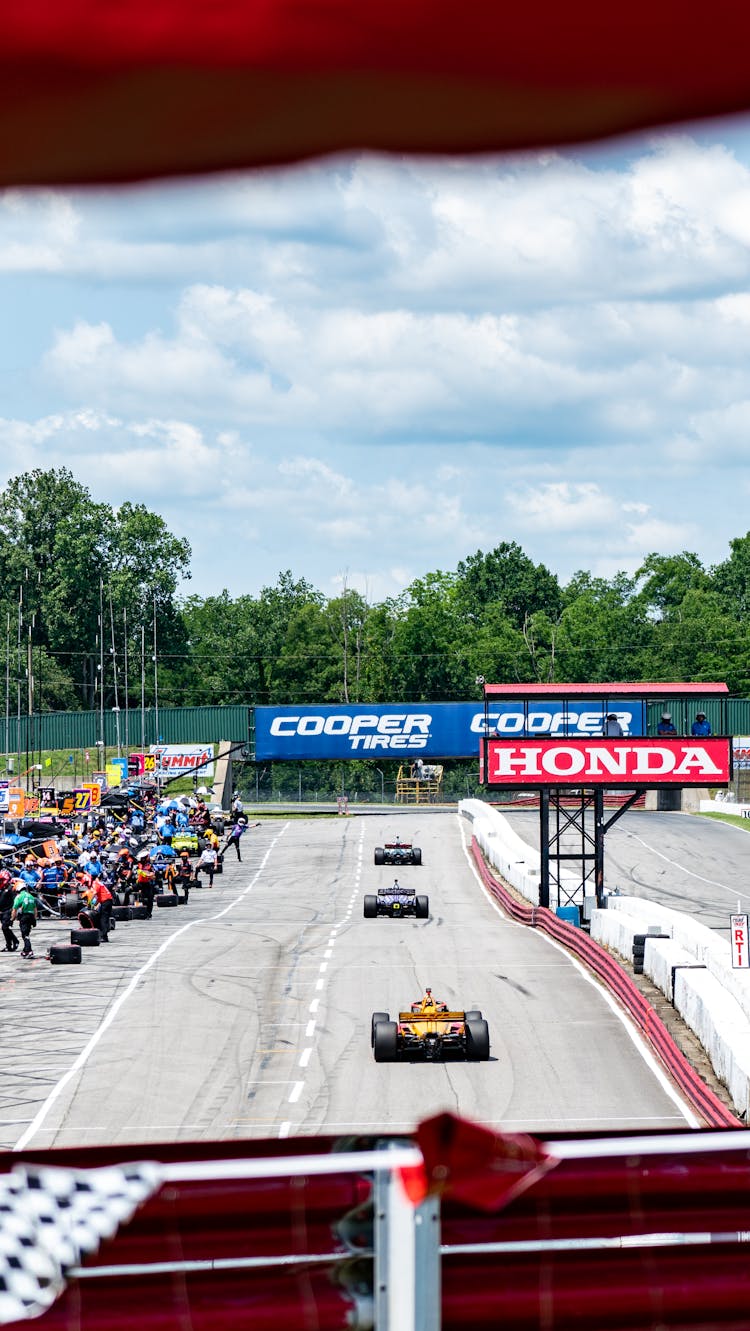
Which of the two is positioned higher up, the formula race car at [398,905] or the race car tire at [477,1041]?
the race car tire at [477,1041]

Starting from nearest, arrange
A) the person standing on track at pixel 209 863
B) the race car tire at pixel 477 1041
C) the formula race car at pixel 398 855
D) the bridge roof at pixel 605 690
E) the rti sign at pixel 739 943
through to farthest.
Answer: the race car tire at pixel 477 1041 < the rti sign at pixel 739 943 < the bridge roof at pixel 605 690 < the person standing on track at pixel 209 863 < the formula race car at pixel 398 855

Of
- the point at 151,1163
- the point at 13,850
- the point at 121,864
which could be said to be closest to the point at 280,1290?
the point at 151,1163

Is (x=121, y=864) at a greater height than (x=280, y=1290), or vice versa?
(x=280, y=1290)

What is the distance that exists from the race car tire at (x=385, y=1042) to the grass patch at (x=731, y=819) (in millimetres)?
51489

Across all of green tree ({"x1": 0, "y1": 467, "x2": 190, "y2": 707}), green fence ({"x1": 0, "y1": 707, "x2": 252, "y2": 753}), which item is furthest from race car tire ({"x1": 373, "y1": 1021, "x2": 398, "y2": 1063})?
green fence ({"x1": 0, "y1": 707, "x2": 252, "y2": 753})

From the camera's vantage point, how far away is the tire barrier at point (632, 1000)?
18.0 m

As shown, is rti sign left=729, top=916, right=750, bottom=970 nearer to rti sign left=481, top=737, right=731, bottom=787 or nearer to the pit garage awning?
rti sign left=481, top=737, right=731, bottom=787

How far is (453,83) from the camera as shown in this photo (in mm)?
1983

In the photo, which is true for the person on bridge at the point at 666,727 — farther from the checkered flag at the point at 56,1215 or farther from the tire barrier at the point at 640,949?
the checkered flag at the point at 56,1215

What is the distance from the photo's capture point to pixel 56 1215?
3510mm

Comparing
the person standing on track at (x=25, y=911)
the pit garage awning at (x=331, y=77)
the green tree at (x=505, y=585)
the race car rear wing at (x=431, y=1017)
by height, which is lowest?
the race car rear wing at (x=431, y=1017)

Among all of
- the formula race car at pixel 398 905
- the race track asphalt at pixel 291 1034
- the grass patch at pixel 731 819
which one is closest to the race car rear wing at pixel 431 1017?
the race track asphalt at pixel 291 1034

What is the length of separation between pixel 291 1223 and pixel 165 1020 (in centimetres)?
2167

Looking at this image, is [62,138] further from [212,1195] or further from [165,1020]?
[165,1020]
